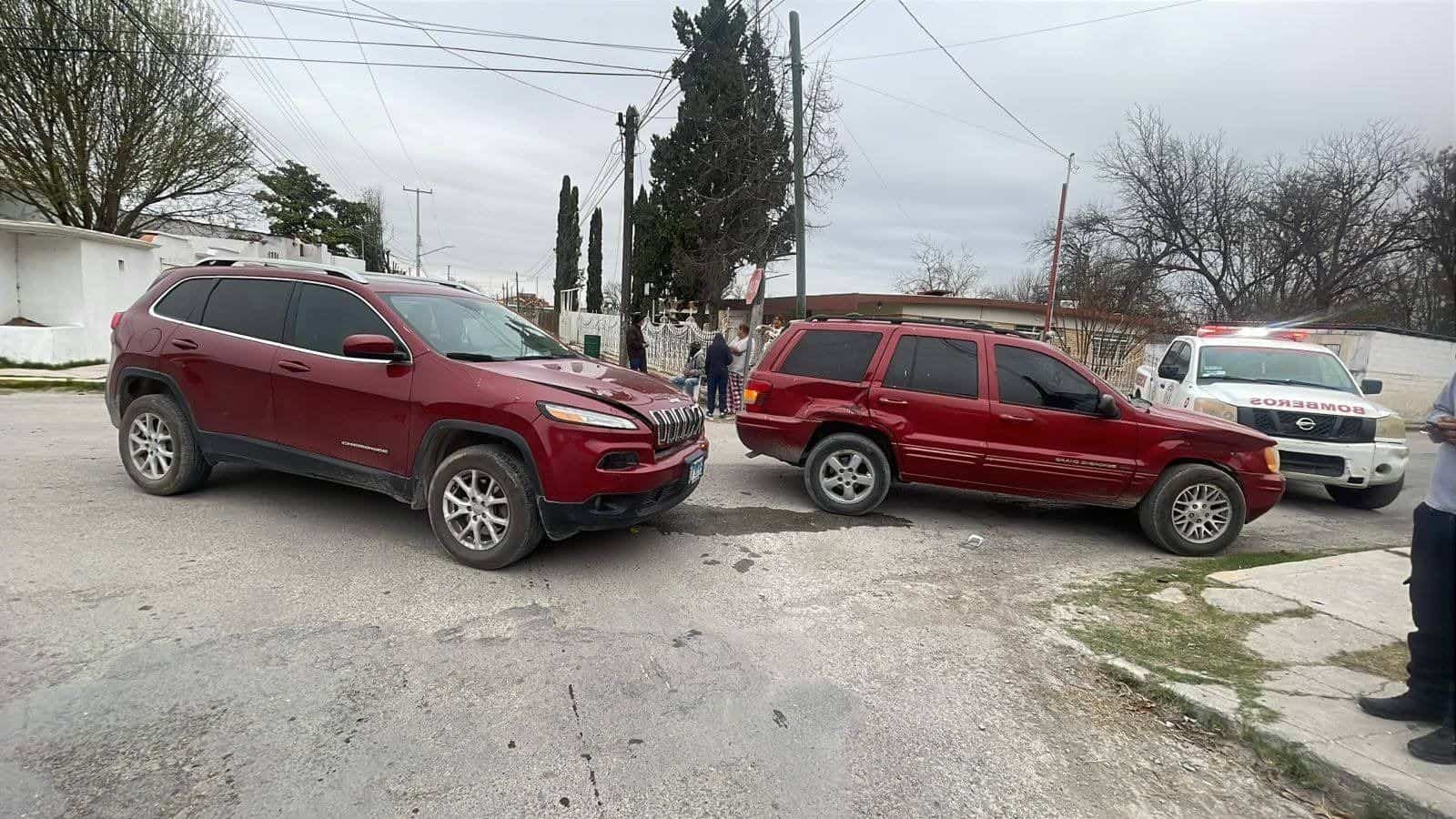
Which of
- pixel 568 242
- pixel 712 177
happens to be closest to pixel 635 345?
pixel 712 177

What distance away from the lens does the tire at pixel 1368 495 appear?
24.4 ft

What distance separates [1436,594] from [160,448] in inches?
307

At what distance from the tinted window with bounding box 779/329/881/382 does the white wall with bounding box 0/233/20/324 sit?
17.3m

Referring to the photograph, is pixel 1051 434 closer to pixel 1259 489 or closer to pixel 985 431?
pixel 985 431

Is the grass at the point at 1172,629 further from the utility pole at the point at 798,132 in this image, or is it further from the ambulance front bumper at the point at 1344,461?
the utility pole at the point at 798,132

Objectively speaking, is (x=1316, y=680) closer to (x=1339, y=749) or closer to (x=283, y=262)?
(x=1339, y=749)

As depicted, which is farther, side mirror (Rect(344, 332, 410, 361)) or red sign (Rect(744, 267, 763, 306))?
red sign (Rect(744, 267, 763, 306))

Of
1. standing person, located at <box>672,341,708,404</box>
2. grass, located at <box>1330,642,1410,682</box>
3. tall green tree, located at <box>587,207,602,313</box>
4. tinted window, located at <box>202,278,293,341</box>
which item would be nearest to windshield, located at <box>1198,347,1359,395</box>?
grass, located at <box>1330,642,1410,682</box>

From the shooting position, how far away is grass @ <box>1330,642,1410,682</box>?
10.9 ft

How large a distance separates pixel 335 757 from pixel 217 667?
101 cm

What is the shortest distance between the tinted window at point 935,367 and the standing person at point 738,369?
6.64 m

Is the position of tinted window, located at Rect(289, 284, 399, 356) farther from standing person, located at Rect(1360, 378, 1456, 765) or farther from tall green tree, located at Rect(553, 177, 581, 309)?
tall green tree, located at Rect(553, 177, 581, 309)

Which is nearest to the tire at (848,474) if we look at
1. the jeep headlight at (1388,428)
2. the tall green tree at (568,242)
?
the jeep headlight at (1388,428)

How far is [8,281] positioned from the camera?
46.8 ft
